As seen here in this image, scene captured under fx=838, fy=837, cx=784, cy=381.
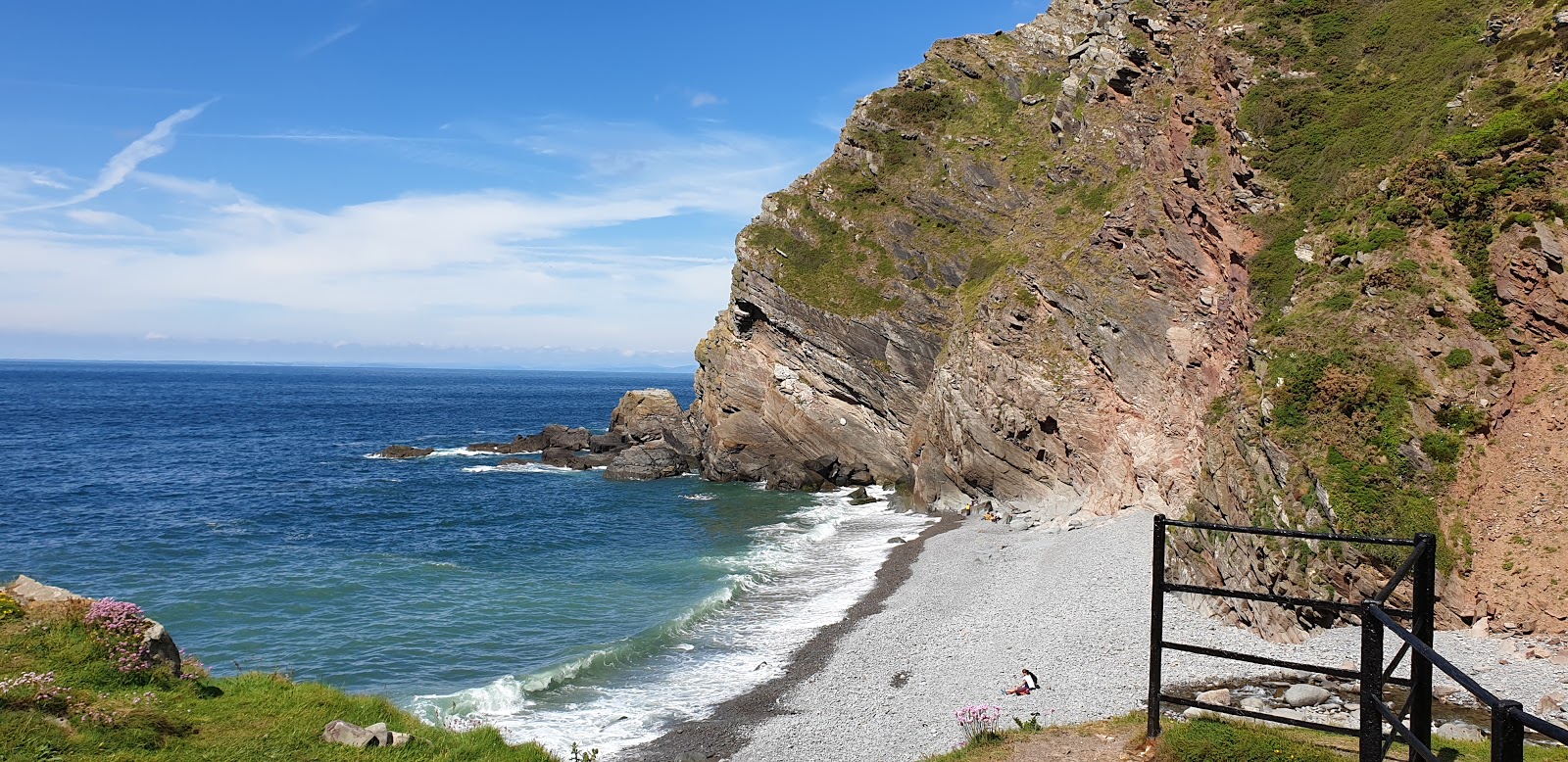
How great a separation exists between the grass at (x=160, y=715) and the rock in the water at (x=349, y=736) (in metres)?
0.16

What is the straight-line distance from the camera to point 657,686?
74.2 ft

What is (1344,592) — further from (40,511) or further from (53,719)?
(40,511)

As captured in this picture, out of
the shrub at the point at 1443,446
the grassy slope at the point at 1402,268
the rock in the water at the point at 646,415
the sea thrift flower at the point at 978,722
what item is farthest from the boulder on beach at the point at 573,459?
the shrub at the point at 1443,446

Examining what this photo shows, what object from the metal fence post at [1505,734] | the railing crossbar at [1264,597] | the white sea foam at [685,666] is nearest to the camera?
the metal fence post at [1505,734]

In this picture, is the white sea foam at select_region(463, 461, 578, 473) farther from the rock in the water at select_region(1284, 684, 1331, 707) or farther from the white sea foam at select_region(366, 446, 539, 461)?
the rock in the water at select_region(1284, 684, 1331, 707)

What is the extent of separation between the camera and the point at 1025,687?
18.9 metres

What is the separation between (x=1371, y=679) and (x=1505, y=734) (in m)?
3.23

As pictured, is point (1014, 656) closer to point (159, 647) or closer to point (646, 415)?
point (159, 647)

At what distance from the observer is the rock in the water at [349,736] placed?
1173cm

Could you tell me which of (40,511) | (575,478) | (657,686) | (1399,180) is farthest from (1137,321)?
(40,511)

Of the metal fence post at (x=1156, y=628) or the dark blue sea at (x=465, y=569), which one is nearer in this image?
the metal fence post at (x=1156, y=628)

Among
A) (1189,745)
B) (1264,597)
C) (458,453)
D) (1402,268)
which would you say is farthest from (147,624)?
(458,453)

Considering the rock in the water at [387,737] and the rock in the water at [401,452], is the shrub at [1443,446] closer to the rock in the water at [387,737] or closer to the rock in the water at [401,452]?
the rock in the water at [387,737]

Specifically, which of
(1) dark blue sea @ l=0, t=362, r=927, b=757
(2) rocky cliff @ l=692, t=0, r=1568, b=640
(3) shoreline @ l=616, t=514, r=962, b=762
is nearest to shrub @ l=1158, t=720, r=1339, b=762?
(2) rocky cliff @ l=692, t=0, r=1568, b=640
